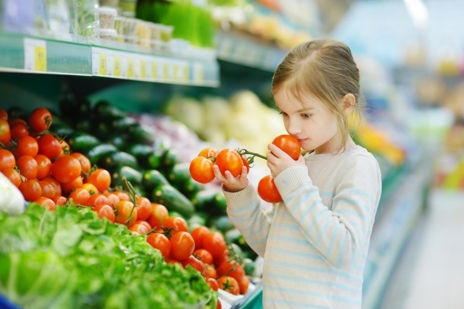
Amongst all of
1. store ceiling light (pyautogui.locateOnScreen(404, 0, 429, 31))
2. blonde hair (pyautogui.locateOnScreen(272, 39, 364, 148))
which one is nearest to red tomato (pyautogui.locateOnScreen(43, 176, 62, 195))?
blonde hair (pyautogui.locateOnScreen(272, 39, 364, 148))

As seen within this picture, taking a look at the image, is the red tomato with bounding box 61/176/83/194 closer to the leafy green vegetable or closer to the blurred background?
the blurred background

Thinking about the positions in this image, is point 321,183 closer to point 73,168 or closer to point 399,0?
point 73,168

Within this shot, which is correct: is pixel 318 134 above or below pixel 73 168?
above

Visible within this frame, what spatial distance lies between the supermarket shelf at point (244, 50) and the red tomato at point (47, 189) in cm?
199

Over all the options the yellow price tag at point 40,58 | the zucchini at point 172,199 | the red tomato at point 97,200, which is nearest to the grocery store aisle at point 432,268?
the zucchini at point 172,199

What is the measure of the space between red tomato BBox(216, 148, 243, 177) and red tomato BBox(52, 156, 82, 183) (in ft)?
1.95

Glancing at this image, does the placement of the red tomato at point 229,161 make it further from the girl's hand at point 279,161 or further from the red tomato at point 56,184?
the red tomato at point 56,184

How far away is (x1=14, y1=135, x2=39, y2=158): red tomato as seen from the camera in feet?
6.21

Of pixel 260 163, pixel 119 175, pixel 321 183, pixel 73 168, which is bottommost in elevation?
pixel 260 163

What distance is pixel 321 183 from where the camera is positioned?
5.54ft

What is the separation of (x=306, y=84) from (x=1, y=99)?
1.51m

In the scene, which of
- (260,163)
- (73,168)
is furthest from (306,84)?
(260,163)

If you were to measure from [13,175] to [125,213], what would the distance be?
1.27ft

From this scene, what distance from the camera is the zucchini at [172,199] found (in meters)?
2.48
